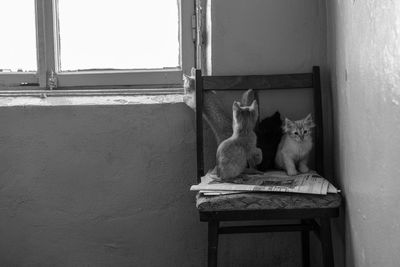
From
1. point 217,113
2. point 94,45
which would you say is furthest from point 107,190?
point 94,45

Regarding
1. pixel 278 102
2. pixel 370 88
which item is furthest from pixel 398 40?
pixel 278 102

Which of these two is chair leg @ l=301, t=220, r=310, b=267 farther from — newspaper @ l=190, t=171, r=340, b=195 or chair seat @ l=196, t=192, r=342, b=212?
chair seat @ l=196, t=192, r=342, b=212

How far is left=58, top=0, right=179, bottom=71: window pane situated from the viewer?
2.64 metres

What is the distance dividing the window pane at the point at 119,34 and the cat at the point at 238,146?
2.25ft

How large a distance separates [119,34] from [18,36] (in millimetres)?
502

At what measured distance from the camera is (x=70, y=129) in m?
2.42

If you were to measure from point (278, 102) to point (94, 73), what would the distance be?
0.91 metres

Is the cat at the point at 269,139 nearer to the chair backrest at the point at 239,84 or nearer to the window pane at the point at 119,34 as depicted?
the chair backrest at the point at 239,84

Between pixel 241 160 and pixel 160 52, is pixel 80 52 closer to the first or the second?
pixel 160 52

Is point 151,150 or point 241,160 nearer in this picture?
point 241,160

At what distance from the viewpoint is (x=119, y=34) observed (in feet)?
8.73

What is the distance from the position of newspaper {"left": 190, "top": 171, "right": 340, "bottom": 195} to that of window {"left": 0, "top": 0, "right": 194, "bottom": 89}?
73cm

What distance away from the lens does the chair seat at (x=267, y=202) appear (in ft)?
6.17

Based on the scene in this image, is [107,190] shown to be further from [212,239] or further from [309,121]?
[309,121]
